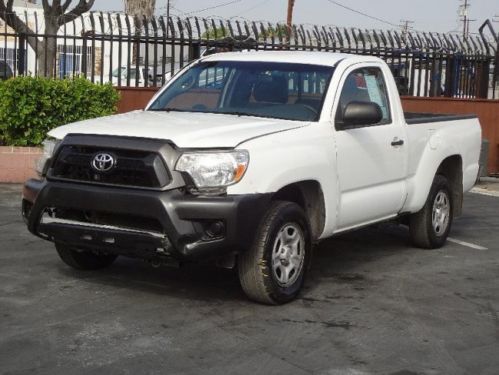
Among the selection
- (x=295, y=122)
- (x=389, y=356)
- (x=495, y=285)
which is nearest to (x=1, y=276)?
(x=295, y=122)

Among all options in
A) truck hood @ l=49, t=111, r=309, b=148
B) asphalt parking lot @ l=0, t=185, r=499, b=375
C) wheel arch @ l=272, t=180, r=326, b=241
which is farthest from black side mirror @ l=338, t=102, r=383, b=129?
asphalt parking lot @ l=0, t=185, r=499, b=375

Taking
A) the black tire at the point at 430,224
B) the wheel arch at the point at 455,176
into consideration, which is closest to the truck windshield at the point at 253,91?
the black tire at the point at 430,224

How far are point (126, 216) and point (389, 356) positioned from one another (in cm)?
195

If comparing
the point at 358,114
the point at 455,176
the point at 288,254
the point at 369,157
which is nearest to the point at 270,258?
the point at 288,254

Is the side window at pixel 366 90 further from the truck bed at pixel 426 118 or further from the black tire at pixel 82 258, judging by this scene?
the black tire at pixel 82 258

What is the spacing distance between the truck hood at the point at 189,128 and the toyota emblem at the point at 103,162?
169 mm

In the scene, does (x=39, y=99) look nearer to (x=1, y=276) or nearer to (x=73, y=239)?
(x=1, y=276)

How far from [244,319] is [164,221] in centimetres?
88

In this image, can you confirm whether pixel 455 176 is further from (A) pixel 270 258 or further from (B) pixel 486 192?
(B) pixel 486 192

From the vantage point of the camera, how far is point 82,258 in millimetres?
7090

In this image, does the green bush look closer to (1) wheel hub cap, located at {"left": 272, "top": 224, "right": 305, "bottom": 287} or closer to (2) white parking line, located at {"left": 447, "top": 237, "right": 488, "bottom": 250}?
(2) white parking line, located at {"left": 447, "top": 237, "right": 488, "bottom": 250}

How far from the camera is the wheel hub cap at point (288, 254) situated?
6207 mm

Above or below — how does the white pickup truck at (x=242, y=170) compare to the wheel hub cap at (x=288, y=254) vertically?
above

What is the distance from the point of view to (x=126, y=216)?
5.93 m
